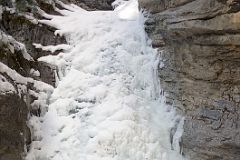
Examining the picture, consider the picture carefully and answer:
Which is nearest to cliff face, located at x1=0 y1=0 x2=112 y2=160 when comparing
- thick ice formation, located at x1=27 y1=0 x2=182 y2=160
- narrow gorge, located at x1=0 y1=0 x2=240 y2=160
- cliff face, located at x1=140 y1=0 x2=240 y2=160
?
narrow gorge, located at x1=0 y1=0 x2=240 y2=160

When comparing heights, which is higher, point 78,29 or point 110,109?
point 78,29

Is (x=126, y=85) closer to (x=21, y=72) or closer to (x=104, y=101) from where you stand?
(x=104, y=101)

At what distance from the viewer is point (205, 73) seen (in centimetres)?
491

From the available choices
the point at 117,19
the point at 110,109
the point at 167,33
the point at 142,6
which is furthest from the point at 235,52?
the point at 117,19

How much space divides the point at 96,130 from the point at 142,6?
2427 mm

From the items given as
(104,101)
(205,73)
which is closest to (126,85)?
(104,101)

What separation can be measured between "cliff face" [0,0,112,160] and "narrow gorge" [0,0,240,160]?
2 cm

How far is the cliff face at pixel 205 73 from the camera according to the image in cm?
446

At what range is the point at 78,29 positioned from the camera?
22.2 ft

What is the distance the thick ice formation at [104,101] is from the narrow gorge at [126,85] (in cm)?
2

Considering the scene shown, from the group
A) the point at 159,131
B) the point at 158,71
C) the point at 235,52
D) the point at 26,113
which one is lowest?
the point at 159,131

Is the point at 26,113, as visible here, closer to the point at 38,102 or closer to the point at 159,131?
the point at 38,102

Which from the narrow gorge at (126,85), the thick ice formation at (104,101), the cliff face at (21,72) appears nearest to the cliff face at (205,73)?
the narrow gorge at (126,85)

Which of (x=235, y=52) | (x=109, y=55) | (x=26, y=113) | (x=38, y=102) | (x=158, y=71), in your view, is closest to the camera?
(x=235, y=52)
